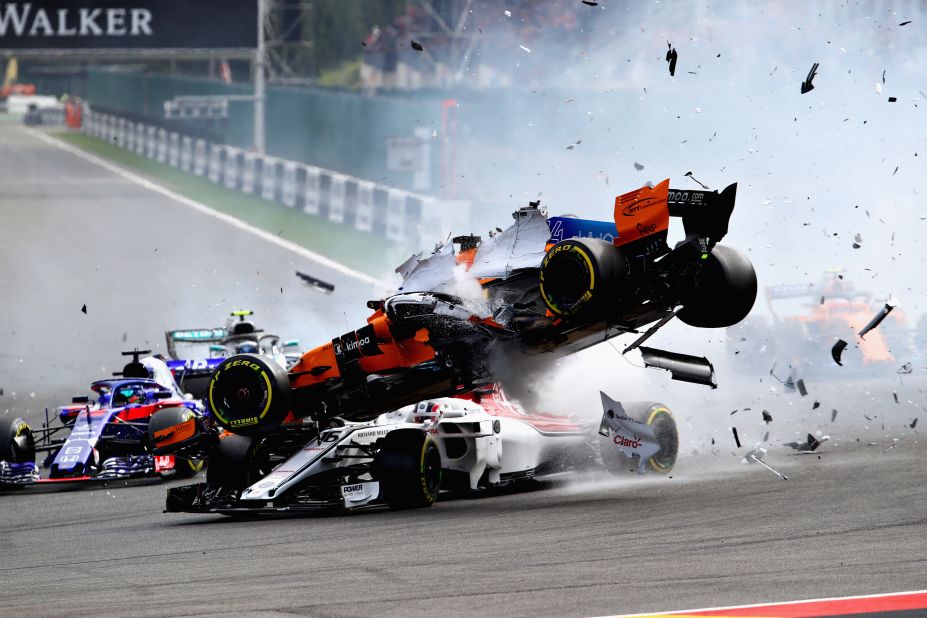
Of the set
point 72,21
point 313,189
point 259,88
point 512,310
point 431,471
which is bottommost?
point 431,471

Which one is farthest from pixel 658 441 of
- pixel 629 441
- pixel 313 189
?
pixel 313 189

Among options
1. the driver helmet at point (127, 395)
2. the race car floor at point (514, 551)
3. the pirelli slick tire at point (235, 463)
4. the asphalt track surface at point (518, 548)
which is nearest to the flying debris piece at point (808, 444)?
the asphalt track surface at point (518, 548)

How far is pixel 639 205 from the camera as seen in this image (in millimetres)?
14297

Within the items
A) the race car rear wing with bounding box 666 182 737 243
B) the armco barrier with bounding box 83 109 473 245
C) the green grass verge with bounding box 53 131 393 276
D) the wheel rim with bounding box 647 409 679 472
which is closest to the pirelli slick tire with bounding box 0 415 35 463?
the wheel rim with bounding box 647 409 679 472

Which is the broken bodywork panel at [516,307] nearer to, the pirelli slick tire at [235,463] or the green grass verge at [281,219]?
the pirelli slick tire at [235,463]

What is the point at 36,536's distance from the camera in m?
15.3

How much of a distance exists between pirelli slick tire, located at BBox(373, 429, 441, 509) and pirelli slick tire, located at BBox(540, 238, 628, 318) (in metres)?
2.41

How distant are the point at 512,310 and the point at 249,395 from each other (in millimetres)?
2890

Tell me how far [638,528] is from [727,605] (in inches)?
141

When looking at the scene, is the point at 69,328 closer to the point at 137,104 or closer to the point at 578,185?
the point at 578,185

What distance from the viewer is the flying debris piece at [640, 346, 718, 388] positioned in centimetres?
1547

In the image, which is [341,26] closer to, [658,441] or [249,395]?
[658,441]

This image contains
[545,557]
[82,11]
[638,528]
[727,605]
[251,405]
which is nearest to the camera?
[727,605]

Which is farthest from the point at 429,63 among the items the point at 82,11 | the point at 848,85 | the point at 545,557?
the point at 545,557
